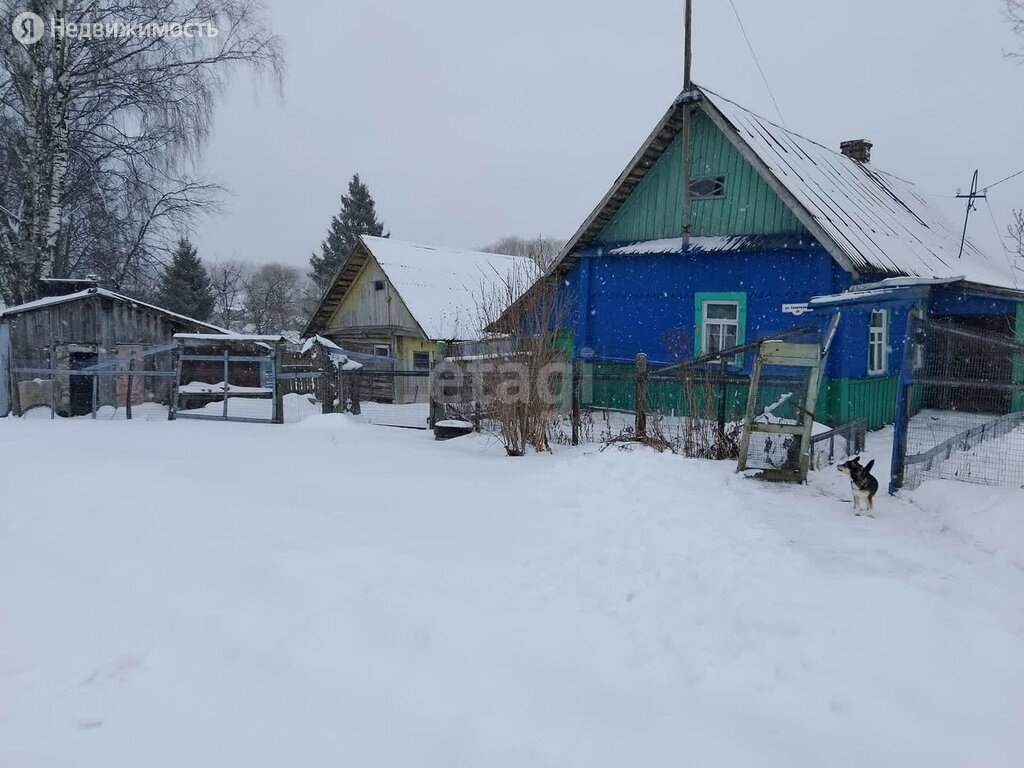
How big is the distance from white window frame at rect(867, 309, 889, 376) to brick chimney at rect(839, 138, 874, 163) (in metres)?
9.09

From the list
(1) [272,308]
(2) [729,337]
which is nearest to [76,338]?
(2) [729,337]

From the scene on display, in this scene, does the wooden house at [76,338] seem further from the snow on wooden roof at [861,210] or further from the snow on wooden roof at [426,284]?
the snow on wooden roof at [861,210]

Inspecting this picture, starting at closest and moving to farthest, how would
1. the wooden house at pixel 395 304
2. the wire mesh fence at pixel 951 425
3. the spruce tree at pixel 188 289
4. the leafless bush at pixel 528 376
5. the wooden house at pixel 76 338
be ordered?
1. the wire mesh fence at pixel 951 425
2. the leafless bush at pixel 528 376
3. the wooden house at pixel 76 338
4. the wooden house at pixel 395 304
5. the spruce tree at pixel 188 289

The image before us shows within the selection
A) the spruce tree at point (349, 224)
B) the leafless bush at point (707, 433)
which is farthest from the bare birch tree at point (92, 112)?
the spruce tree at point (349, 224)

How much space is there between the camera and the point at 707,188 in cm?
1225

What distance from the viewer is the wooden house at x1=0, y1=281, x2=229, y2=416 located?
13.7 meters

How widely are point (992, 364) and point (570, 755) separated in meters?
8.75

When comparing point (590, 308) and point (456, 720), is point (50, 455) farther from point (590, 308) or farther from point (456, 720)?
point (590, 308)

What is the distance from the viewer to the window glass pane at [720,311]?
1212cm

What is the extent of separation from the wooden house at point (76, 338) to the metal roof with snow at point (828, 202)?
10839 mm

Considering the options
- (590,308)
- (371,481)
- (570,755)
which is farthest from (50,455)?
(590,308)

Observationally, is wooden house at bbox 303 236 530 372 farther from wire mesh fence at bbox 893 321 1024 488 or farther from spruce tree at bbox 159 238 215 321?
spruce tree at bbox 159 238 215 321

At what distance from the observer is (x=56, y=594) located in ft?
12.1

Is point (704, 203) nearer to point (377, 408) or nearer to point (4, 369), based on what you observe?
point (377, 408)
